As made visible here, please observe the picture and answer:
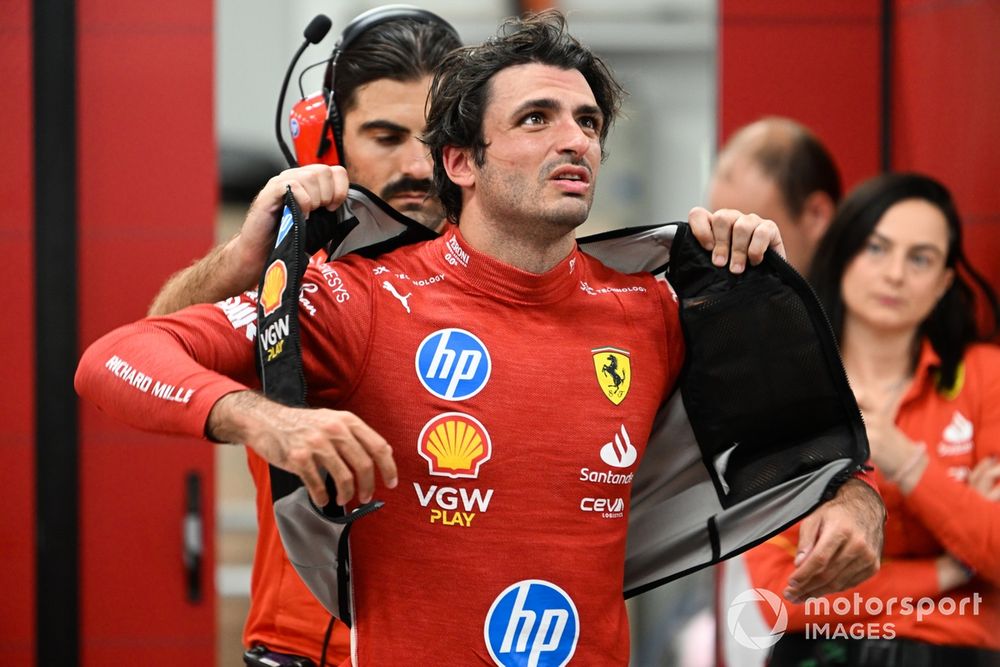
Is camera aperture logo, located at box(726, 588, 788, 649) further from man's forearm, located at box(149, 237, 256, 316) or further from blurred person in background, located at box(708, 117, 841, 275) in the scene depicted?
man's forearm, located at box(149, 237, 256, 316)

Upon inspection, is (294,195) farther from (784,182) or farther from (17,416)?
(17,416)

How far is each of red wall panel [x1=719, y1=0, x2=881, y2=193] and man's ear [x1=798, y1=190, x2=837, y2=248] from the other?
1.73 feet

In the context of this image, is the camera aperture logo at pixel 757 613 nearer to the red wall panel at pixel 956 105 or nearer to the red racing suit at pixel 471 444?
the red racing suit at pixel 471 444

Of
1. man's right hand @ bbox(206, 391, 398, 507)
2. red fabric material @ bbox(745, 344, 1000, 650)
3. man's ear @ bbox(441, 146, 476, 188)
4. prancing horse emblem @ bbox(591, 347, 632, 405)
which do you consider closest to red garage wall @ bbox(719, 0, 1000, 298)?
red fabric material @ bbox(745, 344, 1000, 650)

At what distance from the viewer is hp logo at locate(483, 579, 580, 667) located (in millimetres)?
Answer: 1949

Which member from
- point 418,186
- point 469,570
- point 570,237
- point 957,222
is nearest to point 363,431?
point 469,570

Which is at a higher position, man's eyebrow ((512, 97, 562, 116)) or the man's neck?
man's eyebrow ((512, 97, 562, 116))

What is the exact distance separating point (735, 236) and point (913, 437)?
92cm

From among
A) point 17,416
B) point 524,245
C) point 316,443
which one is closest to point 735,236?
point 524,245

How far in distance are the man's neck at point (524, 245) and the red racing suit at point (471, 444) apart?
30 millimetres

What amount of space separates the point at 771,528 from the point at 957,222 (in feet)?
4.13

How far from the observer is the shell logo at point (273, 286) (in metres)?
1.86

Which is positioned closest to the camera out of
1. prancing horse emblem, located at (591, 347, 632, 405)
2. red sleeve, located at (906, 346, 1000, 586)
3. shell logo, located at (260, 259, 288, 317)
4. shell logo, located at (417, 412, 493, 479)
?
shell logo, located at (260, 259, 288, 317)

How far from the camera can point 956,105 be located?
361 centimetres
